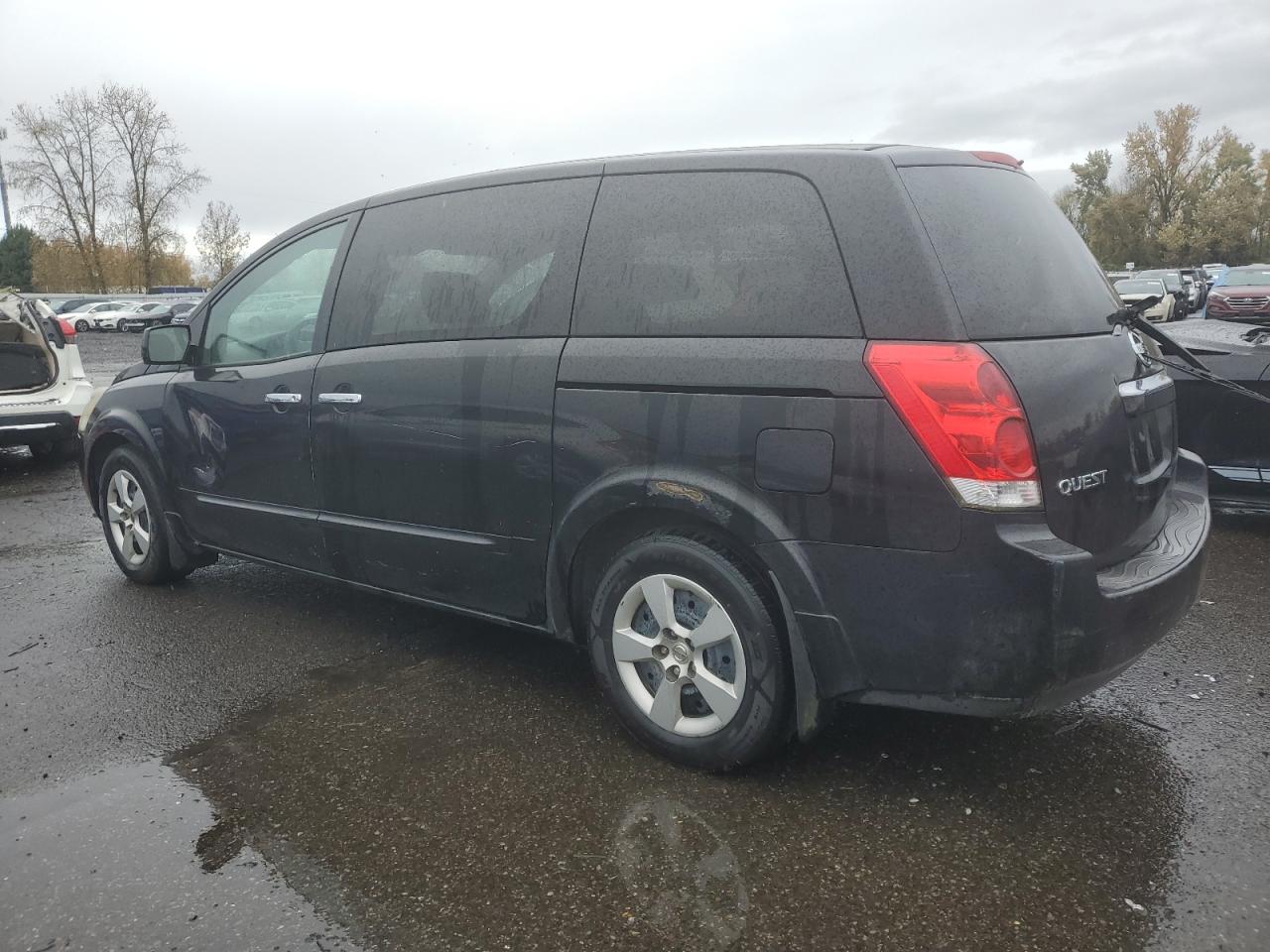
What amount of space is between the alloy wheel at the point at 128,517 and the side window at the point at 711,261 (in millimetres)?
3033

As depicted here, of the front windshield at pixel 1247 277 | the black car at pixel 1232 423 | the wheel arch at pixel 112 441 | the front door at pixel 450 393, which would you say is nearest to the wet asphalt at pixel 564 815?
the front door at pixel 450 393

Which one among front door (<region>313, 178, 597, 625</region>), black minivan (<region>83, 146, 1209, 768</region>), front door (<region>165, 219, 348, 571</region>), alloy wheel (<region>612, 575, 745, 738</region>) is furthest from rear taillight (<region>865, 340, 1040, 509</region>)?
front door (<region>165, 219, 348, 571</region>)

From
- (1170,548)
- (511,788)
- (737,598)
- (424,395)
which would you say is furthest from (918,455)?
(424,395)

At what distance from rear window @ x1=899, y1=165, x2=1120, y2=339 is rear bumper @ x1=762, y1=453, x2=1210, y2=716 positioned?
0.59 metres

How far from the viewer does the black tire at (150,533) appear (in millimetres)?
4988

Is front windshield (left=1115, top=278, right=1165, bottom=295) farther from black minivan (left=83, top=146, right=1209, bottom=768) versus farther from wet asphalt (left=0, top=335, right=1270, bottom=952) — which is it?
black minivan (left=83, top=146, right=1209, bottom=768)

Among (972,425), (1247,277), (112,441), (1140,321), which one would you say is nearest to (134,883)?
(972,425)

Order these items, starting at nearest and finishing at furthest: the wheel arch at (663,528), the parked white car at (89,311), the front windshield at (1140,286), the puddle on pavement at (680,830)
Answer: the puddle on pavement at (680,830), the wheel arch at (663,528), the front windshield at (1140,286), the parked white car at (89,311)

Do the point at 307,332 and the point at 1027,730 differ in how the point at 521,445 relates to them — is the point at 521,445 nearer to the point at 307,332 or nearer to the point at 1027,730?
the point at 307,332

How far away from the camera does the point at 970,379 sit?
254 cm

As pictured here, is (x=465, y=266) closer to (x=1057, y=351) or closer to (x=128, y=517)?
(x=1057, y=351)

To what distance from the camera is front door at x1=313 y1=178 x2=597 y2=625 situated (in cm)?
337

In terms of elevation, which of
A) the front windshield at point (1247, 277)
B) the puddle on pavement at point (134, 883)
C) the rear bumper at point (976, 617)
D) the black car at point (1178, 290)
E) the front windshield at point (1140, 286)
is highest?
the rear bumper at point (976, 617)

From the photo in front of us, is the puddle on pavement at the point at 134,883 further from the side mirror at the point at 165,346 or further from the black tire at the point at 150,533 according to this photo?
the side mirror at the point at 165,346
